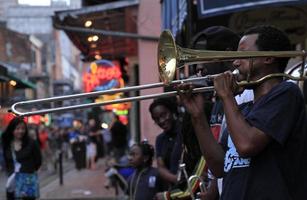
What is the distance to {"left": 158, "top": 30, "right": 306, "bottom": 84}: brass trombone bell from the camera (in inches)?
98.6

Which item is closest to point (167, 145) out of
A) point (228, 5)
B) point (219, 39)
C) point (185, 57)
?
point (228, 5)

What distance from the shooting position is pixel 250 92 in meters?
2.99

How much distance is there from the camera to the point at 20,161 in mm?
7492

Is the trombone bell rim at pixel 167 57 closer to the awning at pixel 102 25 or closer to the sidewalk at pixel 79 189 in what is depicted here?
the awning at pixel 102 25

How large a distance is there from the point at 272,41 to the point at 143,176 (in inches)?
111

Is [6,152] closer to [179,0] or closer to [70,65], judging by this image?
[179,0]

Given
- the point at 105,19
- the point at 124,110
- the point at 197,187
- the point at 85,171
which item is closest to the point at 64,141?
the point at 124,110

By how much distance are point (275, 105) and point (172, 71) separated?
0.53m

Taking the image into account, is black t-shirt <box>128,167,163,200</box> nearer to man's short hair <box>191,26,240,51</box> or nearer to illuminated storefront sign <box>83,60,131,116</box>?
man's short hair <box>191,26,240,51</box>

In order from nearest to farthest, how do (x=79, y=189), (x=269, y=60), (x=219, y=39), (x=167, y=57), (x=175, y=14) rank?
1. (x=269, y=60)
2. (x=167, y=57)
3. (x=219, y=39)
4. (x=175, y=14)
5. (x=79, y=189)

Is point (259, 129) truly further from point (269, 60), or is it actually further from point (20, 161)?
point (20, 161)

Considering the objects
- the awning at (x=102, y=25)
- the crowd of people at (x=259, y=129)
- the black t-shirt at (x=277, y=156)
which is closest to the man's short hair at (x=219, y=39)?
the crowd of people at (x=259, y=129)

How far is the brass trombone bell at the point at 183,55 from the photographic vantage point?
2.50 meters

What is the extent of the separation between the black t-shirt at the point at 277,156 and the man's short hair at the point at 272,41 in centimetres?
13
